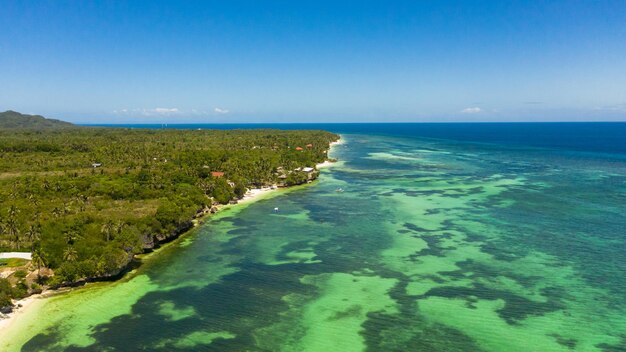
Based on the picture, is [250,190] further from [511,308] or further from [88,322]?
[511,308]

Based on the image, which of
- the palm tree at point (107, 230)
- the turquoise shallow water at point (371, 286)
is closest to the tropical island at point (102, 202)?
the palm tree at point (107, 230)

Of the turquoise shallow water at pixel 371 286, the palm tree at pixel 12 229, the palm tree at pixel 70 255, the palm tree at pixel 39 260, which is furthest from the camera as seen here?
the palm tree at pixel 12 229

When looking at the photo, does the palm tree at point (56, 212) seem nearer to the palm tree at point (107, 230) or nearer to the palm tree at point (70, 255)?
the palm tree at point (107, 230)

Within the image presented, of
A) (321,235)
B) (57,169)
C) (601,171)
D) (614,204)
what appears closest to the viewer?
(321,235)

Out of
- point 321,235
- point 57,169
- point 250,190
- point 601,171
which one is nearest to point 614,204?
point 601,171

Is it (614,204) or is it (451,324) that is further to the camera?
(614,204)

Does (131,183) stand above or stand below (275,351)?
above

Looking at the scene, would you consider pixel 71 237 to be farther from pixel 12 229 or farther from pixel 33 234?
pixel 12 229
